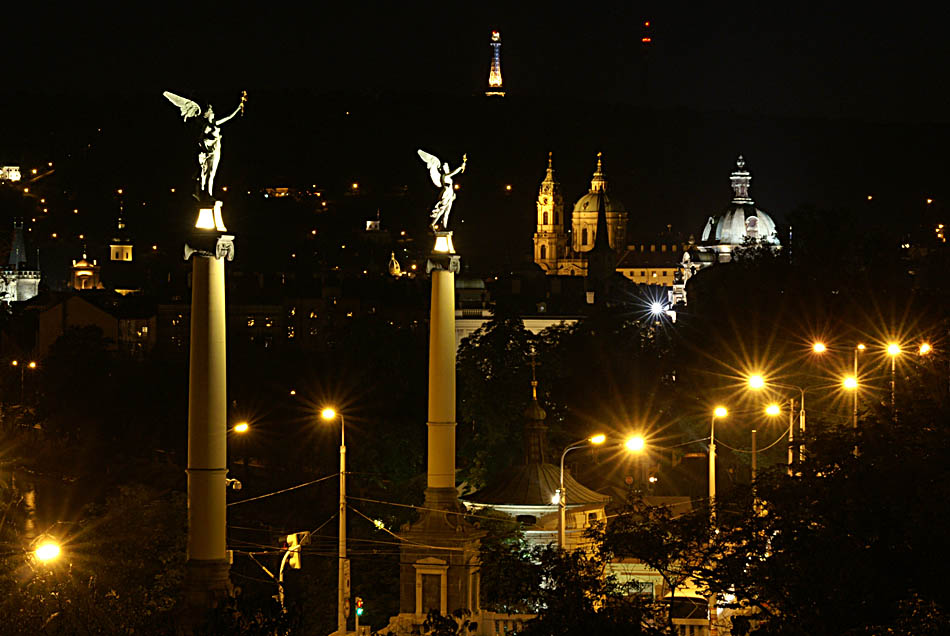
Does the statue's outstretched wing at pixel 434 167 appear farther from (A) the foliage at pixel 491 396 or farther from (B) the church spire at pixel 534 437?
(A) the foliage at pixel 491 396

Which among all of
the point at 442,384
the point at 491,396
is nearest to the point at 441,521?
the point at 442,384

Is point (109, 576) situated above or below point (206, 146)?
below

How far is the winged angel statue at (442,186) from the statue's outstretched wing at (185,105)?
26.0ft

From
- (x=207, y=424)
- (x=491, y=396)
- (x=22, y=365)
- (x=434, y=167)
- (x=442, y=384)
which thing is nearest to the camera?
(x=207, y=424)

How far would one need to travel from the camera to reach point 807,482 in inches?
1020

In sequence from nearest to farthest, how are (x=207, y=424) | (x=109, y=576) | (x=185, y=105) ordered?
1. (x=207, y=424)
2. (x=185, y=105)
3. (x=109, y=576)

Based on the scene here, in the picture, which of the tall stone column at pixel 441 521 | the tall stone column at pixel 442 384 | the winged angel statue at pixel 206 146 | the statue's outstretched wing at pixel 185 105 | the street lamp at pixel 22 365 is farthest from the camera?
the street lamp at pixel 22 365

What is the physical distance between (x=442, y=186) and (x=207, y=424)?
997 centimetres

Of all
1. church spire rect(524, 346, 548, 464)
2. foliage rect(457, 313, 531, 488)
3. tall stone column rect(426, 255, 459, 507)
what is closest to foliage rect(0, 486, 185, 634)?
tall stone column rect(426, 255, 459, 507)

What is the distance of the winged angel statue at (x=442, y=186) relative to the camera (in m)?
36.8

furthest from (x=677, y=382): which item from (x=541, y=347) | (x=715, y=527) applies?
(x=715, y=527)

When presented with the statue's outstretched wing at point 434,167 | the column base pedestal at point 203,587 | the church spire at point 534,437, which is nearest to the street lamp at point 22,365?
the church spire at point 534,437

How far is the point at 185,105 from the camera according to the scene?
95.7 ft

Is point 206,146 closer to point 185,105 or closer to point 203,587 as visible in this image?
point 185,105
